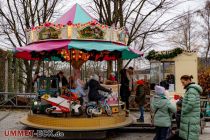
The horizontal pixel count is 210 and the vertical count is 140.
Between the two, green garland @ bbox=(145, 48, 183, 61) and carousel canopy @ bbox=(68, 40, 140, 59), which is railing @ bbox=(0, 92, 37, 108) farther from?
carousel canopy @ bbox=(68, 40, 140, 59)

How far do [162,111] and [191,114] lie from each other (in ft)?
4.95

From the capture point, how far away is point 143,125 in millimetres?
12609

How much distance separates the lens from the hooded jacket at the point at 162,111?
8.05m

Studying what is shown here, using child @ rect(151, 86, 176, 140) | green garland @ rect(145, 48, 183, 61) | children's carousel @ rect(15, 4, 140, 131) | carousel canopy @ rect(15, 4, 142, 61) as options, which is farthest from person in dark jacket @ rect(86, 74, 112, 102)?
child @ rect(151, 86, 176, 140)

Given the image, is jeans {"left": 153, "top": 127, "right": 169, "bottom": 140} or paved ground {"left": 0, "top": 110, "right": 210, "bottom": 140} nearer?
jeans {"left": 153, "top": 127, "right": 169, "bottom": 140}

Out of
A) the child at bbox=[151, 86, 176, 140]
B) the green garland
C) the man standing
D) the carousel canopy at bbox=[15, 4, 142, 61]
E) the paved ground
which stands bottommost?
the paved ground

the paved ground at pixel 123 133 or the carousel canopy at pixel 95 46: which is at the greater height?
the carousel canopy at pixel 95 46

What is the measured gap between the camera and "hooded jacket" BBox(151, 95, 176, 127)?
8.05 meters

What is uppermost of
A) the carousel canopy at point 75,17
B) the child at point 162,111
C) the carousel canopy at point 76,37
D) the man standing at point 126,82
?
the carousel canopy at point 75,17

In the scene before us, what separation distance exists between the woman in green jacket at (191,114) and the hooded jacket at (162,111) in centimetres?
132

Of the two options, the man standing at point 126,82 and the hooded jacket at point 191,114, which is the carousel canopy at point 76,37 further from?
the hooded jacket at point 191,114

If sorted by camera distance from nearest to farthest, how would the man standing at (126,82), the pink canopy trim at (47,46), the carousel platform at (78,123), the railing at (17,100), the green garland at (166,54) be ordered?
the carousel platform at (78,123), the pink canopy trim at (47,46), the man standing at (126,82), the green garland at (166,54), the railing at (17,100)

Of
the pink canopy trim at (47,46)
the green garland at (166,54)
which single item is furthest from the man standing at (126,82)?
the pink canopy trim at (47,46)

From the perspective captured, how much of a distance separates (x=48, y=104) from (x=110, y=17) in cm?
1252
